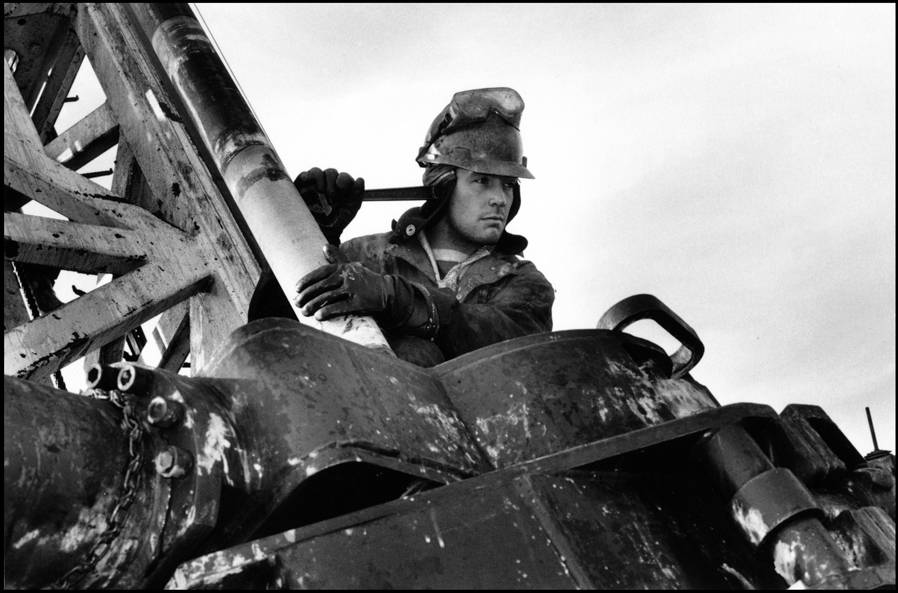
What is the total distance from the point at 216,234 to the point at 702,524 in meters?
4.29

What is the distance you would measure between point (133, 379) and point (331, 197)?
245 centimetres

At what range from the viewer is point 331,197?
5.13m

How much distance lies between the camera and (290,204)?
537 centimetres

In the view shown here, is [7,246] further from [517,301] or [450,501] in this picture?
[450,501]

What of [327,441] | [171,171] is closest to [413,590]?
[327,441]

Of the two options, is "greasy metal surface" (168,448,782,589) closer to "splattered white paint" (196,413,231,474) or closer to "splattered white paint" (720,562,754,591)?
"splattered white paint" (720,562,754,591)

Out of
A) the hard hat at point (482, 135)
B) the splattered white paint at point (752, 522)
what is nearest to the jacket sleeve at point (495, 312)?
the hard hat at point (482, 135)

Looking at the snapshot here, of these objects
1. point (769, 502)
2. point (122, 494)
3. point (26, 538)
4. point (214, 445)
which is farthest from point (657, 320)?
point (26, 538)

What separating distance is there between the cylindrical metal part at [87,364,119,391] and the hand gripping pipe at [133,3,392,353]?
1.12 meters

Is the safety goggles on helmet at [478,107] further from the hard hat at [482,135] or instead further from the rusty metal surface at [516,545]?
the rusty metal surface at [516,545]

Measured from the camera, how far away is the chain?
255cm

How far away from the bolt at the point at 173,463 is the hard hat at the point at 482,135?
2.73 metres

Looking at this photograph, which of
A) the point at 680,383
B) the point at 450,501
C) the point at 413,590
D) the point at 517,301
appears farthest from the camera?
the point at 517,301

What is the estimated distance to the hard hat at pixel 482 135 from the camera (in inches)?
205
